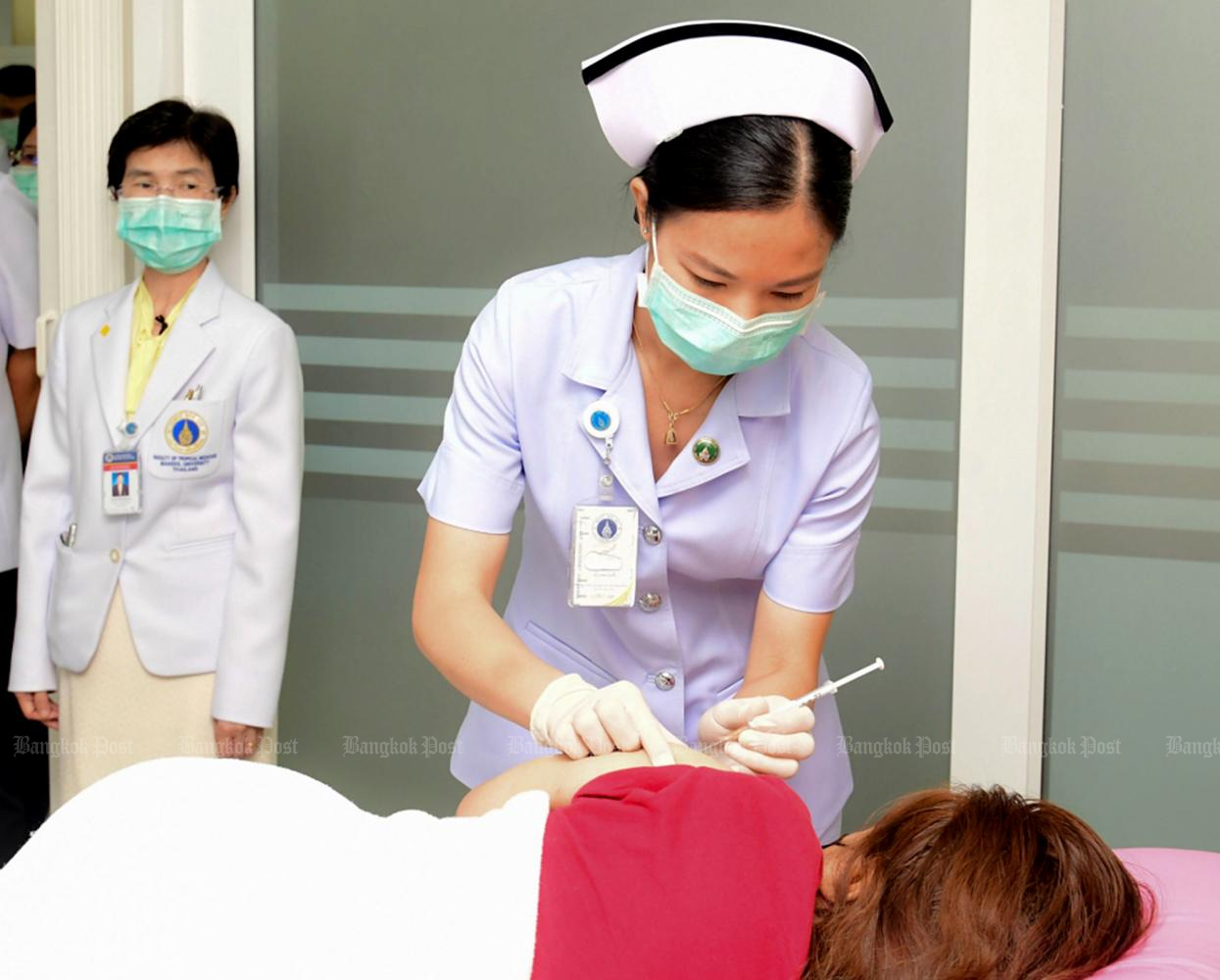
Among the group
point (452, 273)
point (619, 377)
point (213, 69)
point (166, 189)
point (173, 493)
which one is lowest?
point (173, 493)

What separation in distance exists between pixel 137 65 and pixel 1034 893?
7.31ft

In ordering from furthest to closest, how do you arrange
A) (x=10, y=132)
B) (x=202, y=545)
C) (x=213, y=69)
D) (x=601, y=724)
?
(x=10, y=132) → (x=213, y=69) → (x=202, y=545) → (x=601, y=724)

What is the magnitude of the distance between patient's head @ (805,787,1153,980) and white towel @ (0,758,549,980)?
267mm

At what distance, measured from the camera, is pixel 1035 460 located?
2160mm

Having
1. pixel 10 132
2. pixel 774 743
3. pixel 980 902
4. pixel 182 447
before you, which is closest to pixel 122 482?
pixel 182 447

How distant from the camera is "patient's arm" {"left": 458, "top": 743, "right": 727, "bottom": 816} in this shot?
1292 mm

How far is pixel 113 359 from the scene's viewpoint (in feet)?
7.48

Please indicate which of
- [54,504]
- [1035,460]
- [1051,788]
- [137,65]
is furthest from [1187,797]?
[137,65]

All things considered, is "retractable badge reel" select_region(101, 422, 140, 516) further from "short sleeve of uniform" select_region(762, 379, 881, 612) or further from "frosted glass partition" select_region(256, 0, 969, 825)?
"short sleeve of uniform" select_region(762, 379, 881, 612)

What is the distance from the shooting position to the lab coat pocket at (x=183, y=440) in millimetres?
2215

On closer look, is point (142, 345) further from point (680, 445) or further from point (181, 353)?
point (680, 445)

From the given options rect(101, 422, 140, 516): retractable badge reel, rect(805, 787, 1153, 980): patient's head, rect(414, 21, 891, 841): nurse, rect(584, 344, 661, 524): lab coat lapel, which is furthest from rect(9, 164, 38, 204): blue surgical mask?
rect(805, 787, 1153, 980): patient's head

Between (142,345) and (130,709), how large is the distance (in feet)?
2.01

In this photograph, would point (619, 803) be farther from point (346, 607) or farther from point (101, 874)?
point (346, 607)
